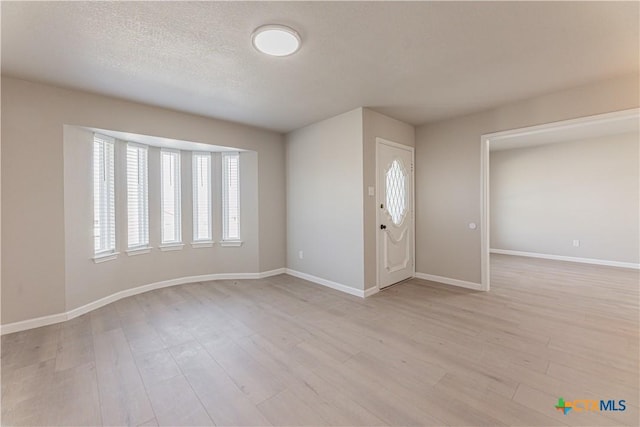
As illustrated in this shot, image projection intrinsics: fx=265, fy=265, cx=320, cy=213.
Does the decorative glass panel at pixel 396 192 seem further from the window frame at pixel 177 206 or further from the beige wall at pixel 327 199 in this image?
the window frame at pixel 177 206

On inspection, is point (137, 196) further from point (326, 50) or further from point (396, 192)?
point (396, 192)

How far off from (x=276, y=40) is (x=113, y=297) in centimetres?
375

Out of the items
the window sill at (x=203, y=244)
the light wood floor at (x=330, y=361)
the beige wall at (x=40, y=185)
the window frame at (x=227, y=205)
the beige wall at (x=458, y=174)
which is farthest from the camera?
the window frame at (x=227, y=205)

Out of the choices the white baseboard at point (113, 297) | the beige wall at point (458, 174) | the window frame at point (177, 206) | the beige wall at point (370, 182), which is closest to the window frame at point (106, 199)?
the white baseboard at point (113, 297)

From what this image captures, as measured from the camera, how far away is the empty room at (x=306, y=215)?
1803mm

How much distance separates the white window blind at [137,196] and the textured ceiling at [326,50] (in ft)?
2.96

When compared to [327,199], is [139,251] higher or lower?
lower

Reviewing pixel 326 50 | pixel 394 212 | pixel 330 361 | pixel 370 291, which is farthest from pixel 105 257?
pixel 394 212

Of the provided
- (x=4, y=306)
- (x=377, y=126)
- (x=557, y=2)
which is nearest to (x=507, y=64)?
(x=557, y=2)

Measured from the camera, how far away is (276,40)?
6.79ft

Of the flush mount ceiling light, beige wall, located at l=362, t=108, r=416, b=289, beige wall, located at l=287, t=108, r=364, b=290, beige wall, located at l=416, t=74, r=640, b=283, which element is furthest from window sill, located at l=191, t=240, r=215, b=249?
beige wall, located at l=416, t=74, r=640, b=283

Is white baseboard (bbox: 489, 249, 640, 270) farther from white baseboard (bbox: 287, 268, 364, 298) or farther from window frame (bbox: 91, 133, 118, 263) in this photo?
window frame (bbox: 91, 133, 118, 263)

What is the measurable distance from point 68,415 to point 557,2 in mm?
4069

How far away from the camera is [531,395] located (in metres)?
1.75
